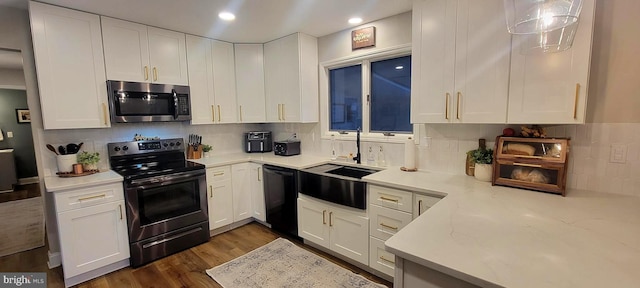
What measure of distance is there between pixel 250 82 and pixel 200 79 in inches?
24.6

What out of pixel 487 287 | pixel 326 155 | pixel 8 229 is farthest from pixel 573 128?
pixel 8 229

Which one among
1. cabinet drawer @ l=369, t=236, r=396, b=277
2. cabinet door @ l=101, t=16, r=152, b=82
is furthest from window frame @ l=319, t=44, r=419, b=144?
cabinet door @ l=101, t=16, r=152, b=82

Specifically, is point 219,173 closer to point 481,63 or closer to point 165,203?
point 165,203

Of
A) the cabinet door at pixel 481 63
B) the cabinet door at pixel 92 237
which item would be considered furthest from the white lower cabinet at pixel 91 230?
the cabinet door at pixel 481 63

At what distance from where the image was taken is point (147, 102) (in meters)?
2.84

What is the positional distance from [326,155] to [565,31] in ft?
7.92

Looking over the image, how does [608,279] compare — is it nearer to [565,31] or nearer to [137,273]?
[565,31]

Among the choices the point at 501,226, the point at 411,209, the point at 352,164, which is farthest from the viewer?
the point at 352,164

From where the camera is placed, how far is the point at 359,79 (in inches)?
123

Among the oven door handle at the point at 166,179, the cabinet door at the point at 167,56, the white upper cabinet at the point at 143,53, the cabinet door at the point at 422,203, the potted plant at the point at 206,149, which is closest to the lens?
the cabinet door at the point at 422,203

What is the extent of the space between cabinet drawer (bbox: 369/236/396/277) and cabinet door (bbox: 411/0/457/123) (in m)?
1.08

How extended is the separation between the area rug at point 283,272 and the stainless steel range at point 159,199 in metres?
0.61

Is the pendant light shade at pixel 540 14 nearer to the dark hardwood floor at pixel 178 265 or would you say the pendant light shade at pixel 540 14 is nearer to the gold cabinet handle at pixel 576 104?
the gold cabinet handle at pixel 576 104

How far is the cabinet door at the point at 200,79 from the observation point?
317 centimetres
